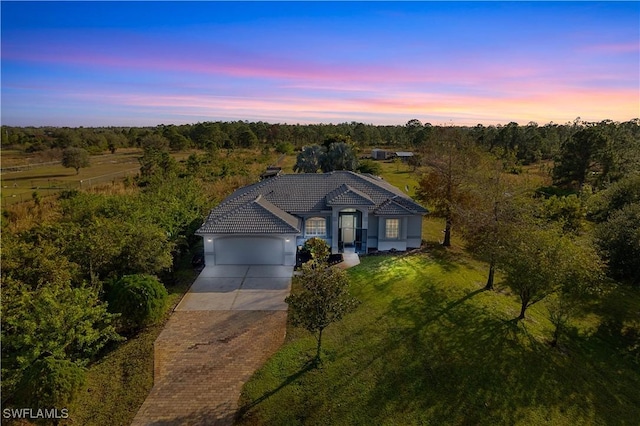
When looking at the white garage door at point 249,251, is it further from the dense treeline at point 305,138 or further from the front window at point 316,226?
the dense treeline at point 305,138

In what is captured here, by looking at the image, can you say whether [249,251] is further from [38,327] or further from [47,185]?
[47,185]

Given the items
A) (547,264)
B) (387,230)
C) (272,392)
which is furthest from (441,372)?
(387,230)

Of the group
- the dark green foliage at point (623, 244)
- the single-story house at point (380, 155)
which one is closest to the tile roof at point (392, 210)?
the dark green foliage at point (623, 244)

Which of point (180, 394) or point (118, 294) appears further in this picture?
point (118, 294)

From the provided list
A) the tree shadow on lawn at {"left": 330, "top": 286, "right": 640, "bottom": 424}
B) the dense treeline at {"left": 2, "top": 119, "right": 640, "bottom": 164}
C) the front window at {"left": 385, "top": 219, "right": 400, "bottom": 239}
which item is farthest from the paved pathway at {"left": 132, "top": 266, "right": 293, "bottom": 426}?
the dense treeline at {"left": 2, "top": 119, "right": 640, "bottom": 164}

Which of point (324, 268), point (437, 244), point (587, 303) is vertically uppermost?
point (324, 268)

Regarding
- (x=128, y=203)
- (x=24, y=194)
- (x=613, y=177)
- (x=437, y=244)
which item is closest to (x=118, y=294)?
(x=128, y=203)

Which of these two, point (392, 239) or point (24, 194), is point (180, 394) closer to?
point (392, 239)

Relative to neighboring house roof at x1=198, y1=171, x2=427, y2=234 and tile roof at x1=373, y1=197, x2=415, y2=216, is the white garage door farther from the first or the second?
tile roof at x1=373, y1=197, x2=415, y2=216
